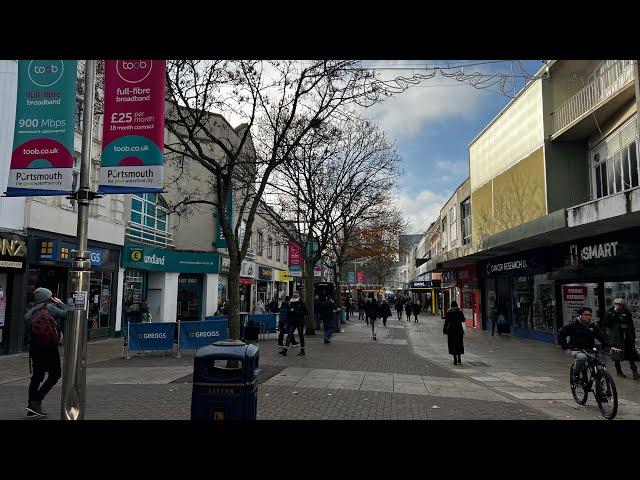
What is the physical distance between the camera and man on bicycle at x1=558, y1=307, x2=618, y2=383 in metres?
8.04

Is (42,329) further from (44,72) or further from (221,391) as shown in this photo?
(44,72)

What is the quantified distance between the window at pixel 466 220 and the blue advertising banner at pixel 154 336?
21029mm

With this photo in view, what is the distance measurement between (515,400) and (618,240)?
8435 mm

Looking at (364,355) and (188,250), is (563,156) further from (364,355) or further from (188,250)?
(188,250)

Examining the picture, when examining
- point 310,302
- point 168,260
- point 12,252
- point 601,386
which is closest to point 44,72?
point 12,252

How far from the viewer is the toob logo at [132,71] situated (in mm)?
7102

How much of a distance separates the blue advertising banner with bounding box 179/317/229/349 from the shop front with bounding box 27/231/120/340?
410 cm

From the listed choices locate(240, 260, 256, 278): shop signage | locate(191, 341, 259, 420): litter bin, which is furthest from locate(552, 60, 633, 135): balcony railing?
locate(240, 260, 256, 278): shop signage

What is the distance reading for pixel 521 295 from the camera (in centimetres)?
2209

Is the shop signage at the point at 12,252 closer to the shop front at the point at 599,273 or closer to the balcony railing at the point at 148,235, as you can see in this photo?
the balcony railing at the point at 148,235

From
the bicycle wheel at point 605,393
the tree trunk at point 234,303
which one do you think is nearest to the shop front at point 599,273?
the bicycle wheel at point 605,393
